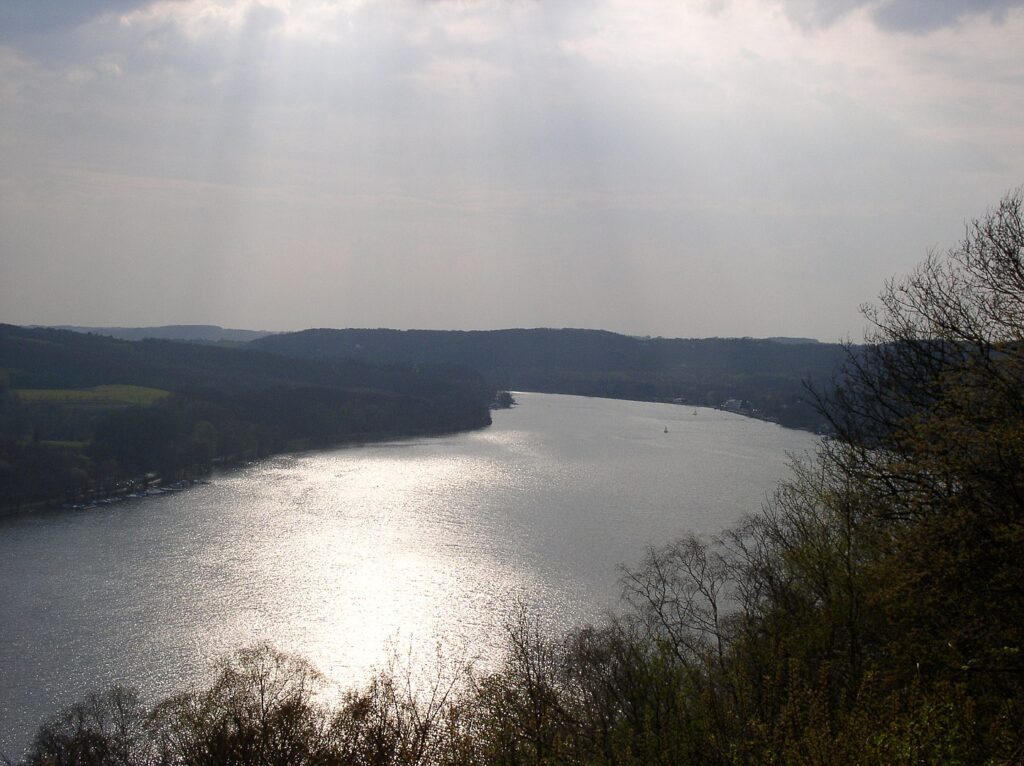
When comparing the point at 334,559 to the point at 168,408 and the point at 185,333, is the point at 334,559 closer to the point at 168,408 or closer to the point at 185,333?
the point at 168,408

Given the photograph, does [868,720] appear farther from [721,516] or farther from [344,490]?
[344,490]

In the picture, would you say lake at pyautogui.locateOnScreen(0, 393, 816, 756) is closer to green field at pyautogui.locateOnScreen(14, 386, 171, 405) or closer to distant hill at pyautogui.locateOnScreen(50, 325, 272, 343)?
green field at pyautogui.locateOnScreen(14, 386, 171, 405)

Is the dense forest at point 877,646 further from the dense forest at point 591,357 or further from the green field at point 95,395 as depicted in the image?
the dense forest at point 591,357

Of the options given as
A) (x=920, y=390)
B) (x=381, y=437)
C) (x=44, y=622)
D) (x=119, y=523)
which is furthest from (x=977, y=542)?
(x=381, y=437)

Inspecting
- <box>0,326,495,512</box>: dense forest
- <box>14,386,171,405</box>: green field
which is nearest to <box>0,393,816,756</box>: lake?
<box>0,326,495,512</box>: dense forest

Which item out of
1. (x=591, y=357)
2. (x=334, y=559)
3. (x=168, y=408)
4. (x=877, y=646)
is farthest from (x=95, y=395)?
(x=591, y=357)
